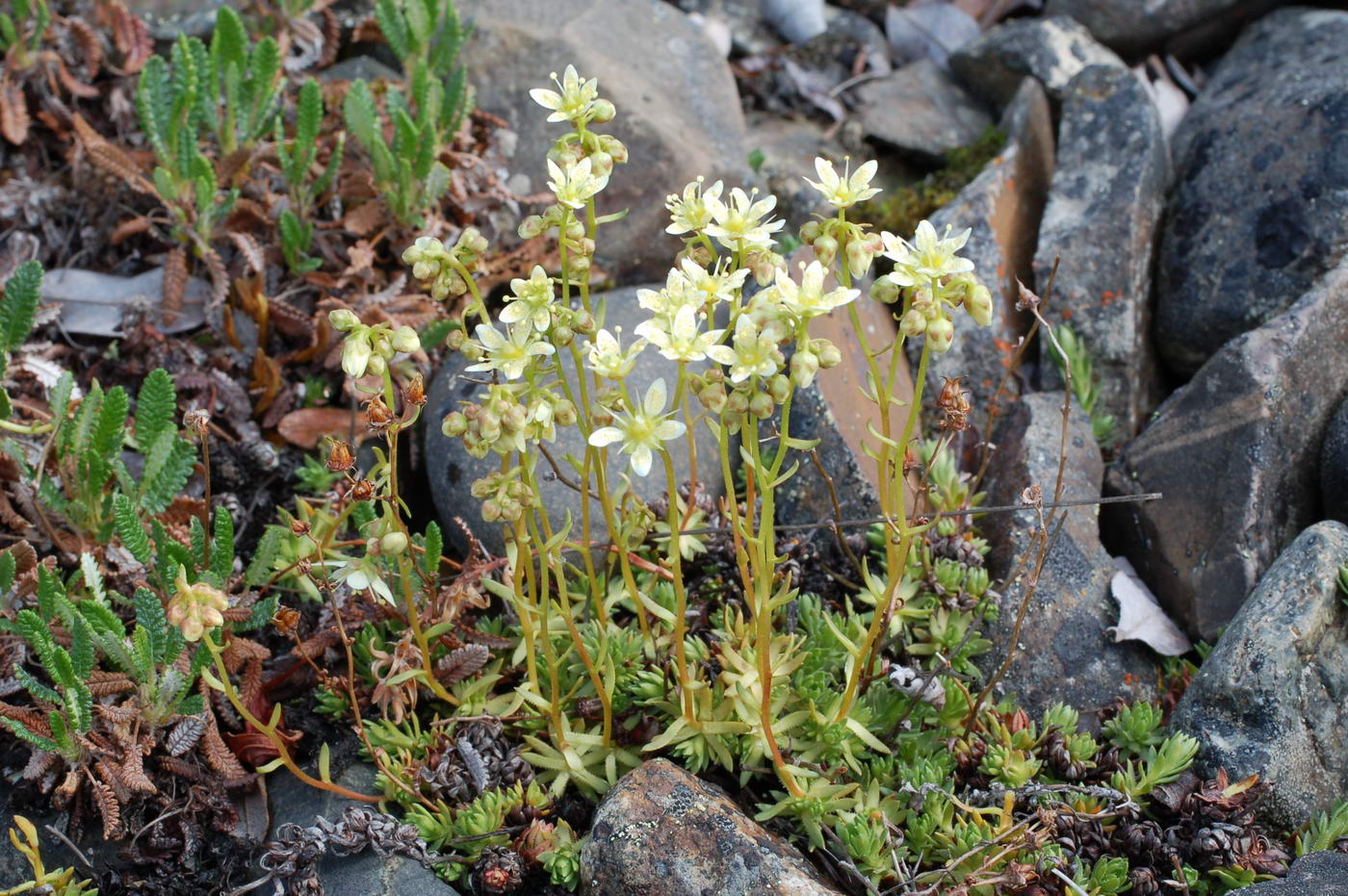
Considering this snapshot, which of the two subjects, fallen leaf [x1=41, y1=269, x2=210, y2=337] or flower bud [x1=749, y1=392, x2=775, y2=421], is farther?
fallen leaf [x1=41, y1=269, x2=210, y2=337]

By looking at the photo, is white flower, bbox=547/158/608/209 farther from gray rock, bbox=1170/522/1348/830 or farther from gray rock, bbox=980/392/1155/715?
gray rock, bbox=1170/522/1348/830

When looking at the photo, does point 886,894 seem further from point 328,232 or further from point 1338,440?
point 328,232

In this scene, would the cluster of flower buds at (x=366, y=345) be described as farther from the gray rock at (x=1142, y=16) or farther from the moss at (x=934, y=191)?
the gray rock at (x=1142, y=16)

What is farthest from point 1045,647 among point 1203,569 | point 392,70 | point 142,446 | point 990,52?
point 392,70

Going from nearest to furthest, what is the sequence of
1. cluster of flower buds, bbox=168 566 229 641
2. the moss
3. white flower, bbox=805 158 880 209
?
1. cluster of flower buds, bbox=168 566 229 641
2. white flower, bbox=805 158 880 209
3. the moss

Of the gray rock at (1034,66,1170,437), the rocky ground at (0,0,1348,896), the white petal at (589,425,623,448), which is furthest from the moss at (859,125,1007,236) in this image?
the white petal at (589,425,623,448)

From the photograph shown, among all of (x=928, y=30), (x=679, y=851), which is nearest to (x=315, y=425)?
(x=679, y=851)
